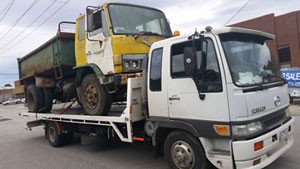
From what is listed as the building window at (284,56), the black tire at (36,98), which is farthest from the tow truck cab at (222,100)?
the building window at (284,56)

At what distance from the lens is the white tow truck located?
4.19m

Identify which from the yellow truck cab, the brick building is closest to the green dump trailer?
the yellow truck cab

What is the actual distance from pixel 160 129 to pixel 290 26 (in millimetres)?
21956

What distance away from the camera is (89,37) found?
676 cm

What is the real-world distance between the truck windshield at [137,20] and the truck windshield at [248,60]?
2298mm

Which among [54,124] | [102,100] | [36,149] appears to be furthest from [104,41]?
[36,149]

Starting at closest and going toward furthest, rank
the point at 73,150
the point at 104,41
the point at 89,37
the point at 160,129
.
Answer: the point at 160,129
the point at 104,41
the point at 89,37
the point at 73,150

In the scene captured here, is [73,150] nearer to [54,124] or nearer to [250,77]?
[54,124]

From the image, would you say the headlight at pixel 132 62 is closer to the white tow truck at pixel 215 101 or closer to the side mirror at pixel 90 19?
the white tow truck at pixel 215 101

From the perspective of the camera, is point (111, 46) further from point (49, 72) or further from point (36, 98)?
point (36, 98)

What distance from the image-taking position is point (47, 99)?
9.64 metres

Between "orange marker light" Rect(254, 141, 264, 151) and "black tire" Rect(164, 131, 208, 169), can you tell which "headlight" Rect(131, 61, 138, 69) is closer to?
"black tire" Rect(164, 131, 208, 169)

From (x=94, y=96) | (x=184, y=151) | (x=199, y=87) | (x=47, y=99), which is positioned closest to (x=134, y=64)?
(x=94, y=96)

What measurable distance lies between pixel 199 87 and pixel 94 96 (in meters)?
2.98
